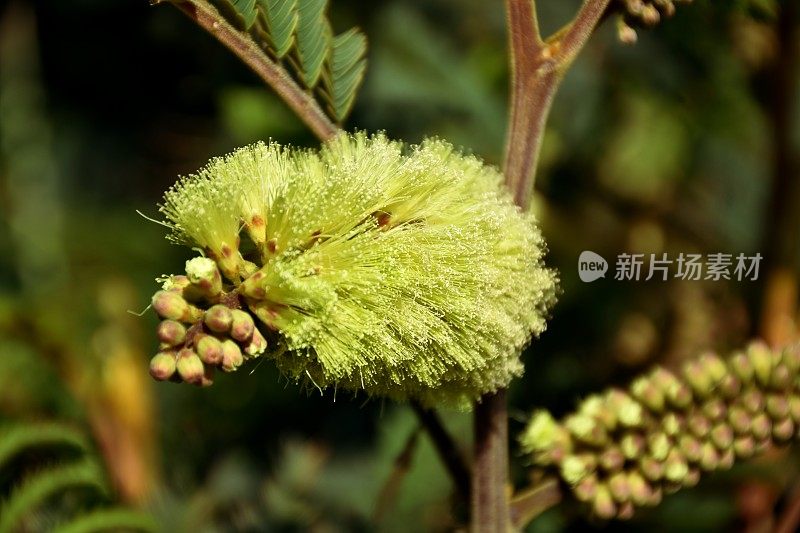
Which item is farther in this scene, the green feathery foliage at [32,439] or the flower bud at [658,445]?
the green feathery foliage at [32,439]

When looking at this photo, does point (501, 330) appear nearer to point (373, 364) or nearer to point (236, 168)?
point (373, 364)

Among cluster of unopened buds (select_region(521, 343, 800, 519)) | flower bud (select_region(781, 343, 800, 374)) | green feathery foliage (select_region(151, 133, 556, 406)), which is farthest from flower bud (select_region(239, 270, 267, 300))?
flower bud (select_region(781, 343, 800, 374))

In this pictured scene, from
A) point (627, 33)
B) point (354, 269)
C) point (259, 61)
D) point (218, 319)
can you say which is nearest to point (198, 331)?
point (218, 319)

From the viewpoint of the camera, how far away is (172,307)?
78 cm

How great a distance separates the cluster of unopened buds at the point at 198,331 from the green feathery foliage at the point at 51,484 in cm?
49

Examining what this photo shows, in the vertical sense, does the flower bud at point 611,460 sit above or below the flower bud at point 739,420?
below

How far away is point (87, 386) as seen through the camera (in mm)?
1744

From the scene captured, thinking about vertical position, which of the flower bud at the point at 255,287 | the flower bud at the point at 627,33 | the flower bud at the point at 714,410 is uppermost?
the flower bud at the point at 627,33

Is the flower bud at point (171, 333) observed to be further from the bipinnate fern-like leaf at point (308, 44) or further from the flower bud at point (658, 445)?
the flower bud at point (658, 445)

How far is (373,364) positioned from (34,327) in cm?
107

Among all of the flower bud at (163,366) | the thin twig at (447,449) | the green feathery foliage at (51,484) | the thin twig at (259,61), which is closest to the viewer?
the flower bud at (163,366)

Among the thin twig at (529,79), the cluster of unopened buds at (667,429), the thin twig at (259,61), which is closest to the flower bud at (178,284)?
the thin twig at (259,61)

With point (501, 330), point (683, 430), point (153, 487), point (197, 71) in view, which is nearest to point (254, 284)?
point (501, 330)

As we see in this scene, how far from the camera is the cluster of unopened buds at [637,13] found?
936 millimetres
